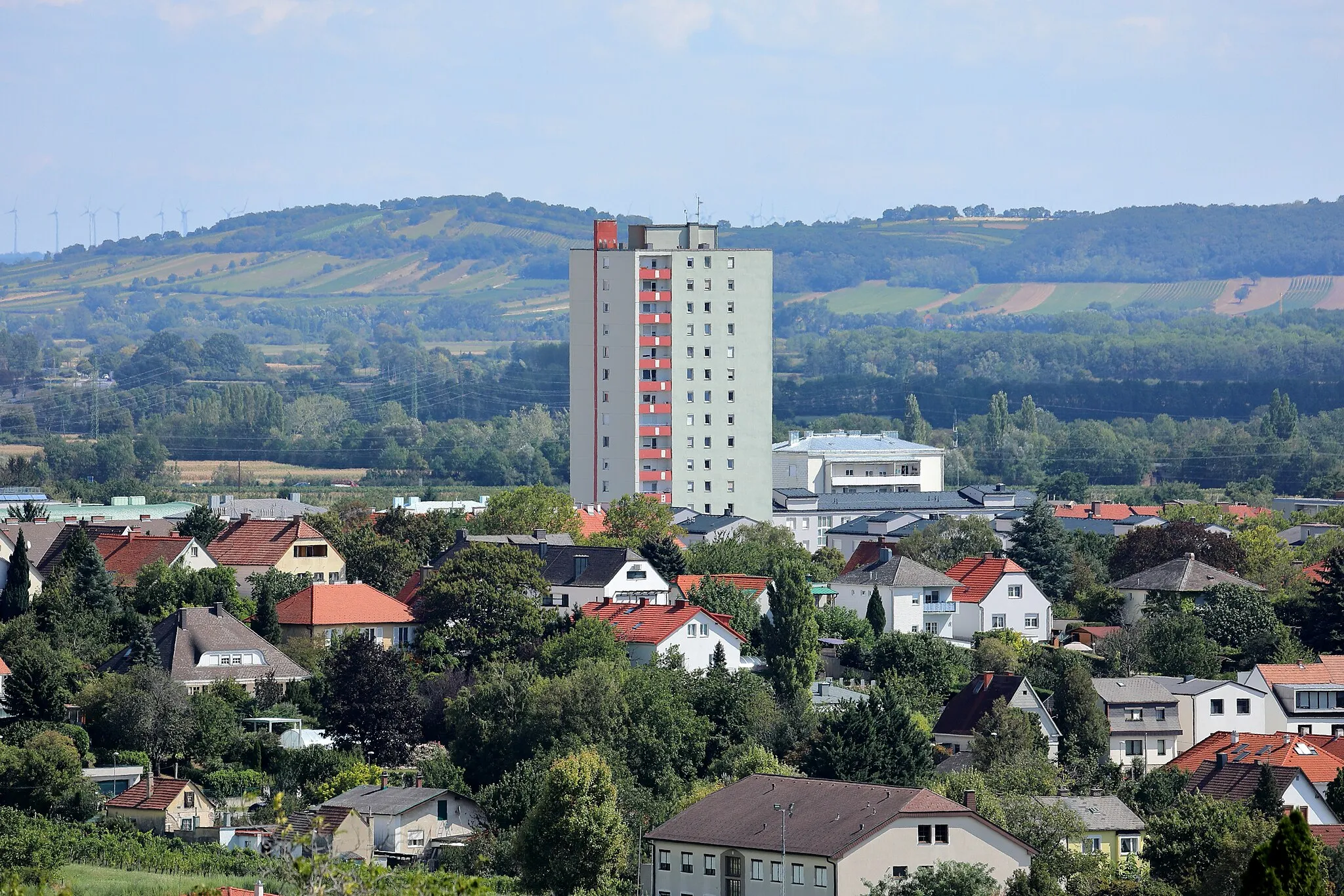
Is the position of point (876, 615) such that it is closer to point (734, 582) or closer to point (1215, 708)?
point (734, 582)

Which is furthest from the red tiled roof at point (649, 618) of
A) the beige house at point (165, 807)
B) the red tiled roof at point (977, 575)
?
the beige house at point (165, 807)

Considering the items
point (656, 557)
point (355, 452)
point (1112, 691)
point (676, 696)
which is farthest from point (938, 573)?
point (355, 452)

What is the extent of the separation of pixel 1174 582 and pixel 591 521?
23367mm

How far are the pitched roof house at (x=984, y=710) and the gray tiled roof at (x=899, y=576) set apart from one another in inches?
490

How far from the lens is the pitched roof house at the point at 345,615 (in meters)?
61.1

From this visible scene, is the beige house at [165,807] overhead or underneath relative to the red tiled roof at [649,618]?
underneath

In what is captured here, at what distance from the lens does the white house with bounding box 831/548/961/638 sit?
6875cm

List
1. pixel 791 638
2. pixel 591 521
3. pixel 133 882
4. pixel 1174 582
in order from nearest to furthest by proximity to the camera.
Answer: pixel 133 882 < pixel 791 638 < pixel 1174 582 < pixel 591 521

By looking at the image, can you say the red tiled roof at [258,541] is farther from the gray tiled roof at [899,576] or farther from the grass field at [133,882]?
the grass field at [133,882]

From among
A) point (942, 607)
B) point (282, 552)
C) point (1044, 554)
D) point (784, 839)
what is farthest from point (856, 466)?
point (784, 839)

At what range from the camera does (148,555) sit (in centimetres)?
6744

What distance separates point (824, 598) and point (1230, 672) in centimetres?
1218

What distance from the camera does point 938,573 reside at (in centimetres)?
7019

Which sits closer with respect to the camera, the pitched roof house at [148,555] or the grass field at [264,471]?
the pitched roof house at [148,555]
